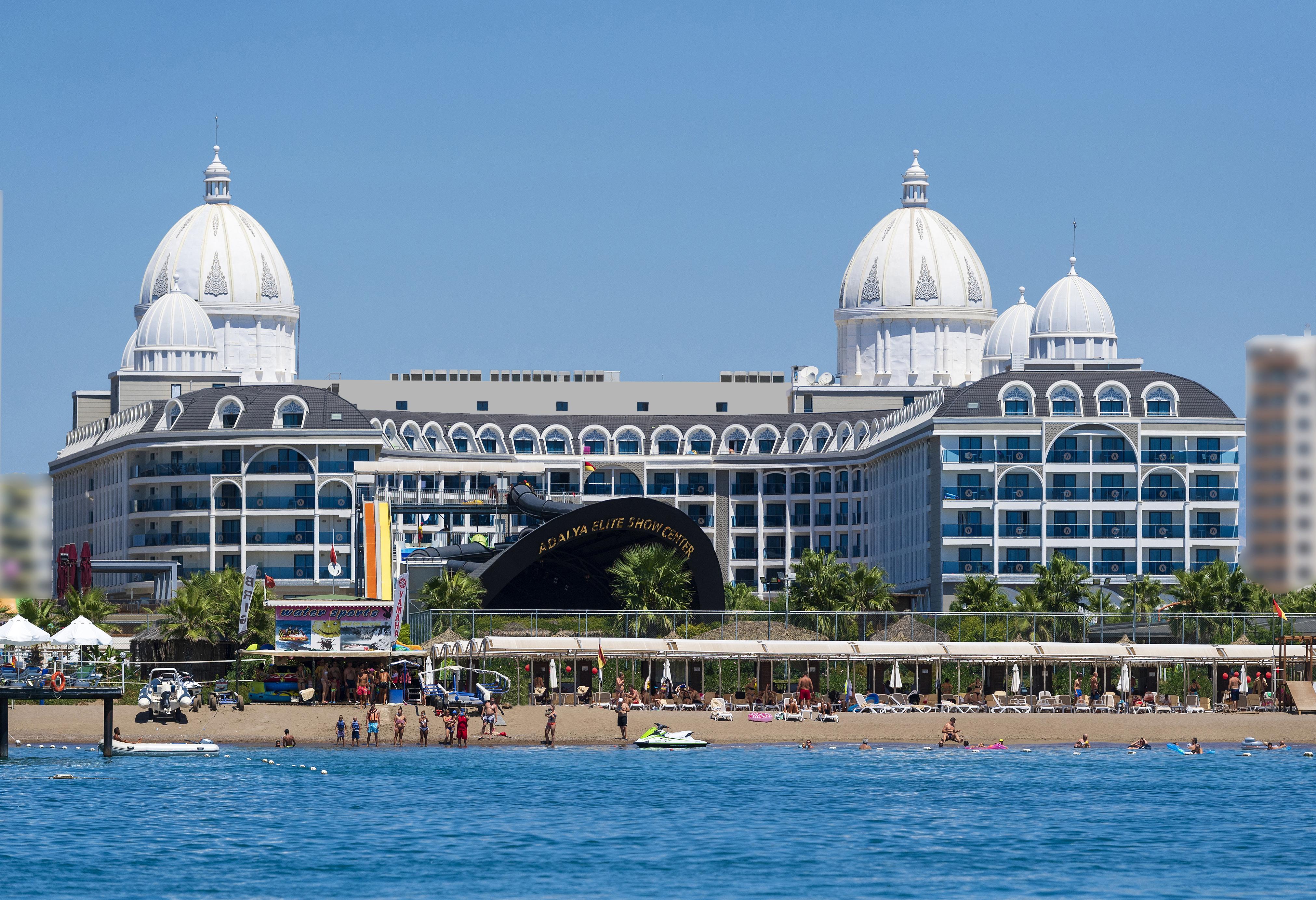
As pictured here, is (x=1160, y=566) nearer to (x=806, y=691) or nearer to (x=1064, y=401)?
(x=1064, y=401)

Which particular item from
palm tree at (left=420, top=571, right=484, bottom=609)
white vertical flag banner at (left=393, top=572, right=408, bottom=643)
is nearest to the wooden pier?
white vertical flag banner at (left=393, top=572, right=408, bottom=643)

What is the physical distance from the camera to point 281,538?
559 feet

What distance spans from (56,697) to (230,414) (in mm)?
91111

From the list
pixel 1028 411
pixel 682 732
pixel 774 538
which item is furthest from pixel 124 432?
pixel 682 732

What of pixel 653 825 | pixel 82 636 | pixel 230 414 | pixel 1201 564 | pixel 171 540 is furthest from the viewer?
pixel 171 540

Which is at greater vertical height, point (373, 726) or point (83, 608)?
point (83, 608)

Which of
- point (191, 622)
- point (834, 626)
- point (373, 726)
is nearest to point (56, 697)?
point (373, 726)

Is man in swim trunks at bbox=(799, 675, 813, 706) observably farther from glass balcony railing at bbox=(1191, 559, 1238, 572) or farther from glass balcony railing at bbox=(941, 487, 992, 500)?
glass balcony railing at bbox=(1191, 559, 1238, 572)

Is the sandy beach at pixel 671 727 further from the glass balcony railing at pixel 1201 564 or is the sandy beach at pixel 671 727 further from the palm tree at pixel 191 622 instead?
the glass balcony railing at pixel 1201 564

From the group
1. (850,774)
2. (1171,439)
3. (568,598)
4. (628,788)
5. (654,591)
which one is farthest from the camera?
(1171,439)

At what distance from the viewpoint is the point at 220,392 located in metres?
175

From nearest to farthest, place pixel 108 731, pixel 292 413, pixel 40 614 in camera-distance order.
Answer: pixel 108 731 → pixel 40 614 → pixel 292 413

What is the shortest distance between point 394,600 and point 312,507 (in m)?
71.5

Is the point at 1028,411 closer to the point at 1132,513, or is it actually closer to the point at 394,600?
the point at 1132,513
